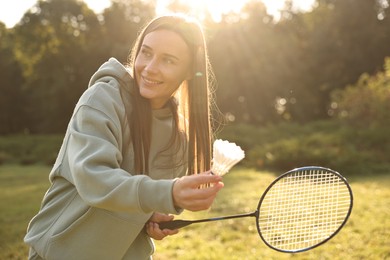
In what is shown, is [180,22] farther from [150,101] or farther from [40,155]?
[40,155]

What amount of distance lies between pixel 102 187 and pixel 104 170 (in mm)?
65

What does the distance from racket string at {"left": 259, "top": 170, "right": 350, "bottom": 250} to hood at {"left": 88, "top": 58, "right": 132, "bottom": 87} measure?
1.00 m

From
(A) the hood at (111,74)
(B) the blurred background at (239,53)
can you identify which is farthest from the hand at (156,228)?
(B) the blurred background at (239,53)

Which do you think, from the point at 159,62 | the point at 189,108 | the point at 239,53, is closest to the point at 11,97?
the point at 239,53

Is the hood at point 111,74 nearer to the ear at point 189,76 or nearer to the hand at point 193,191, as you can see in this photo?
the ear at point 189,76

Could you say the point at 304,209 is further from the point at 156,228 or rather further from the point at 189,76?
the point at 189,76

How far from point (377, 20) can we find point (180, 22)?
33040mm

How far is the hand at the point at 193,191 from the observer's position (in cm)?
193

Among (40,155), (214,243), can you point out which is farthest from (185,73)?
(40,155)

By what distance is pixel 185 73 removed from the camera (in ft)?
8.73

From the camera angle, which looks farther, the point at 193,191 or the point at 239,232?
the point at 239,232

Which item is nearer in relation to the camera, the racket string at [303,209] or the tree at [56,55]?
the racket string at [303,209]

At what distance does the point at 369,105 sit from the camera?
1756cm

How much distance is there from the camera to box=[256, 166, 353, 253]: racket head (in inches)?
120
